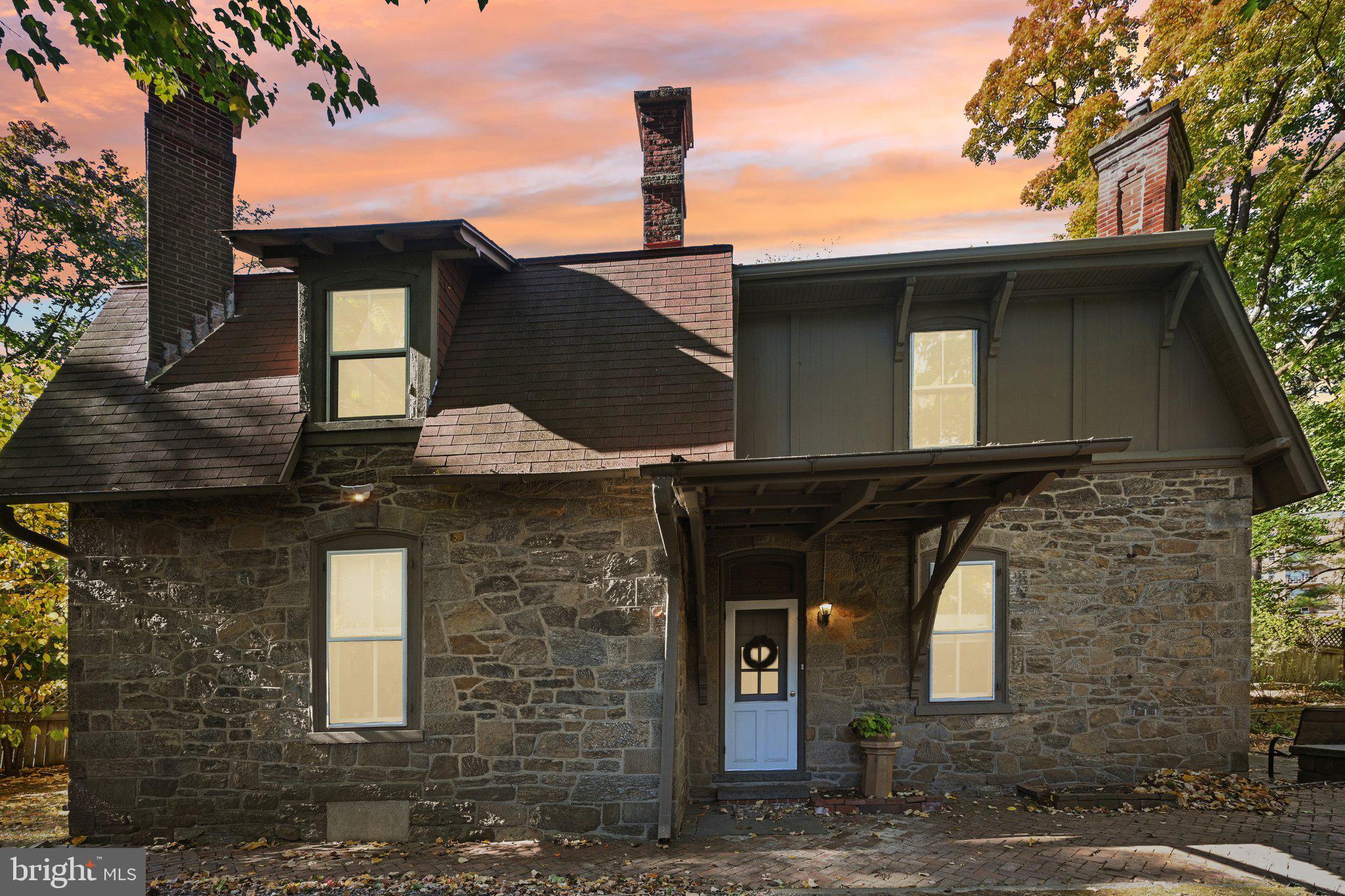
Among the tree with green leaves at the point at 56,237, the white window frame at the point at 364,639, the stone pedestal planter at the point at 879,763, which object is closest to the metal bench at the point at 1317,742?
the stone pedestal planter at the point at 879,763

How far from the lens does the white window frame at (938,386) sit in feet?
27.3

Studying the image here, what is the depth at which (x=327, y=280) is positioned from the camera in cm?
730

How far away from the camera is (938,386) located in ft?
27.4

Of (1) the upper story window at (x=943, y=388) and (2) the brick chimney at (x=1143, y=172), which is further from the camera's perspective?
(2) the brick chimney at (x=1143, y=172)

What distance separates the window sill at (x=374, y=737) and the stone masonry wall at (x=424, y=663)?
0.28ft

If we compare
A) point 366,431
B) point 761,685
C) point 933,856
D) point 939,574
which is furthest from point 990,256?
point 366,431

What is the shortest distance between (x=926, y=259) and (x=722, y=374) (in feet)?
8.73

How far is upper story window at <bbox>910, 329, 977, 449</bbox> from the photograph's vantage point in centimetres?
832

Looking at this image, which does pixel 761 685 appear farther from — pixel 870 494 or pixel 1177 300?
pixel 1177 300

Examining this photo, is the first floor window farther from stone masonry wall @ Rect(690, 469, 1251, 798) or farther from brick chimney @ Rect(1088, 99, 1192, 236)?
brick chimney @ Rect(1088, 99, 1192, 236)

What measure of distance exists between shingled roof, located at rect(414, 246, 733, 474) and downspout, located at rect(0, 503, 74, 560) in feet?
12.9

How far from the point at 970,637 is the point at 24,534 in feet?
31.5

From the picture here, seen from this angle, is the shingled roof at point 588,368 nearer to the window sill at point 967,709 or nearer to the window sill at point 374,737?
the window sill at point 374,737

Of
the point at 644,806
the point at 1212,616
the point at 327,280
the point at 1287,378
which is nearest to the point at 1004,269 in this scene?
the point at 1212,616
